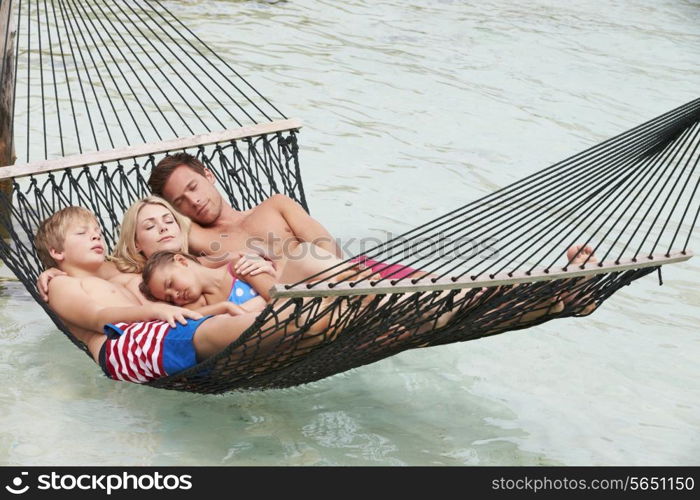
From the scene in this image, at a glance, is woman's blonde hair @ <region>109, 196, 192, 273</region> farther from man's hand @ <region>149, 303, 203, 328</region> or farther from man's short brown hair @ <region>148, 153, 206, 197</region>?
man's hand @ <region>149, 303, 203, 328</region>

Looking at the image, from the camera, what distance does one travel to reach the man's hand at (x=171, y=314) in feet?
8.18

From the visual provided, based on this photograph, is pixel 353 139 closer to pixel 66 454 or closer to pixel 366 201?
pixel 366 201

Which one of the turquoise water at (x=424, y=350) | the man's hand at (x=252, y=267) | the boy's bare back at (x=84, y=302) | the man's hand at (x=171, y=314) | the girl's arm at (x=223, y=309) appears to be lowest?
the turquoise water at (x=424, y=350)

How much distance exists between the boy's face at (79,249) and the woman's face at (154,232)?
4.7 inches

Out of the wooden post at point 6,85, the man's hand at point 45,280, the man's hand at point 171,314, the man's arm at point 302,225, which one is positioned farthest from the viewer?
the wooden post at point 6,85

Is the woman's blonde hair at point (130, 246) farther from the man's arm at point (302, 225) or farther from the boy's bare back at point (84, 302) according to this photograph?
the man's arm at point (302, 225)

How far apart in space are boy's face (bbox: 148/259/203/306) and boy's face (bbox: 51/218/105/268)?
0.25m

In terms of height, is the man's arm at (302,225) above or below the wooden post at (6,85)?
below

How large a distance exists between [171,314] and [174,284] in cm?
19

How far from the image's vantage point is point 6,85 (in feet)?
10.9

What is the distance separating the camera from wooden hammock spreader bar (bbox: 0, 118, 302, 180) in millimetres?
3088

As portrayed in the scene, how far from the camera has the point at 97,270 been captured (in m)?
2.90

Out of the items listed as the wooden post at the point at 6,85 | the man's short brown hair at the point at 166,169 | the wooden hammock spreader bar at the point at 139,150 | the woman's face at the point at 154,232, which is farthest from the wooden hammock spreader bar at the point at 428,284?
the wooden post at the point at 6,85

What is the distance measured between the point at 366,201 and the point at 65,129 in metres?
1.57
